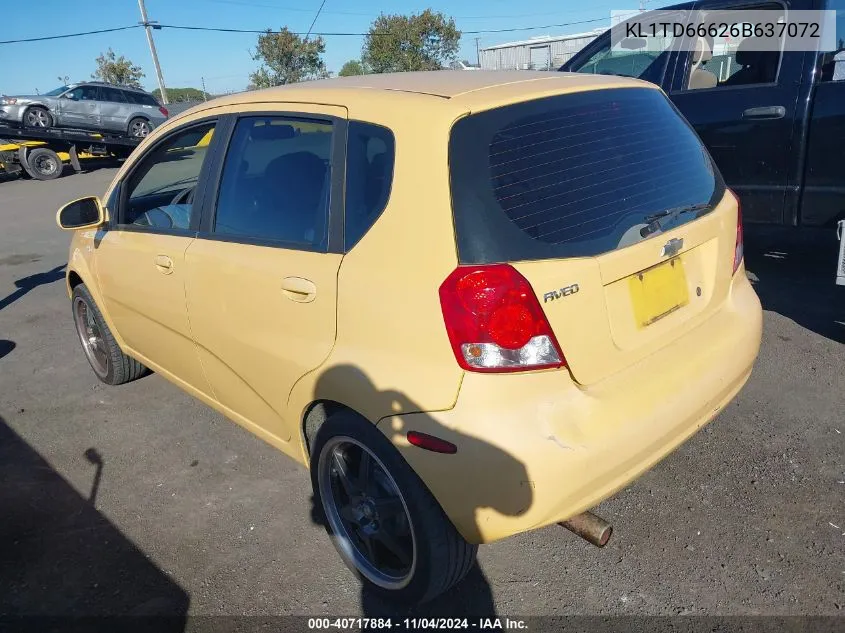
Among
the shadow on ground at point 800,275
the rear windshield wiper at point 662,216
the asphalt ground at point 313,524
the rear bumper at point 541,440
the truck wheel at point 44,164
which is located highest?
the rear windshield wiper at point 662,216

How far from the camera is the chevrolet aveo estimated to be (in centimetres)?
189

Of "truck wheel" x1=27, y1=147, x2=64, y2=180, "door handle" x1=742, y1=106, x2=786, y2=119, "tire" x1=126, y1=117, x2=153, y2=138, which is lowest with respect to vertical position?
"truck wheel" x1=27, y1=147, x2=64, y2=180

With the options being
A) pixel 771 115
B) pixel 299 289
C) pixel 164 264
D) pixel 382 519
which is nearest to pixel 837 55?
pixel 771 115

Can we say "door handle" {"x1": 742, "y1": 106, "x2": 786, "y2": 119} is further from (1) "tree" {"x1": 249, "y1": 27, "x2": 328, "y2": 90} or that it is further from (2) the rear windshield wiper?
(1) "tree" {"x1": 249, "y1": 27, "x2": 328, "y2": 90}

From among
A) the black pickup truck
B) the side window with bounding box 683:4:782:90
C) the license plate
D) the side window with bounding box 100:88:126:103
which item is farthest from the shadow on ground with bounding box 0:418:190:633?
the side window with bounding box 100:88:126:103

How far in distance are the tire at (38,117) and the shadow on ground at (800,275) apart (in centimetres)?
1795

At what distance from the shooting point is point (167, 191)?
Result: 3936 millimetres

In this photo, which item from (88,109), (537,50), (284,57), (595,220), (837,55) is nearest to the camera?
(595,220)

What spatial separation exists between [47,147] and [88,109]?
5.57 feet

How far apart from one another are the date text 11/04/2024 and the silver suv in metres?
18.8

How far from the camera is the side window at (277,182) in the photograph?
235 centimetres

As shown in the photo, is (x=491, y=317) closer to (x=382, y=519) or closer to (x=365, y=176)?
(x=365, y=176)

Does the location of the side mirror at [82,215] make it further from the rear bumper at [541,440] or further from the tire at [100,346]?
the rear bumper at [541,440]

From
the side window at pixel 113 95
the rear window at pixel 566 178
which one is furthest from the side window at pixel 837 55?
the side window at pixel 113 95
